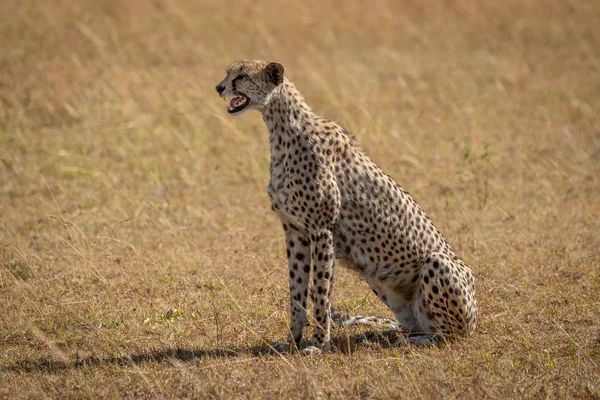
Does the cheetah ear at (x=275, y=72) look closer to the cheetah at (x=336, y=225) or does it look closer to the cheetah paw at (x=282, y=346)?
the cheetah at (x=336, y=225)

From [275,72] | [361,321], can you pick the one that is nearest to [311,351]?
[361,321]

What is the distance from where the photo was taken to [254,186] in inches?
350

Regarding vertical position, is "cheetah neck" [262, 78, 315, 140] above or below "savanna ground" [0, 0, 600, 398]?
above

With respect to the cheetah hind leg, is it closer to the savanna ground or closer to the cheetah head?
the savanna ground

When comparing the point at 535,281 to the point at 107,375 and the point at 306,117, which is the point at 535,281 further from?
the point at 107,375

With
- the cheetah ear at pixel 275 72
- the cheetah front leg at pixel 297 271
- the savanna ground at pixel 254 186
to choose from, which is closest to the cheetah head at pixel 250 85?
the cheetah ear at pixel 275 72

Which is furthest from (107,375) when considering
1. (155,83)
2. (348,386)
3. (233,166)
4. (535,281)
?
(155,83)

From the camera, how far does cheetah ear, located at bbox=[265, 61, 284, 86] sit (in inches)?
209

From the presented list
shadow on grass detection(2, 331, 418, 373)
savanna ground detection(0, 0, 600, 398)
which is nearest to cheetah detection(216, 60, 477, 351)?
shadow on grass detection(2, 331, 418, 373)

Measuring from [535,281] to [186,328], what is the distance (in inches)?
102

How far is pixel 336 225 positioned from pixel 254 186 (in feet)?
11.9

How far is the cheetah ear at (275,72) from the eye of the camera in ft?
17.5

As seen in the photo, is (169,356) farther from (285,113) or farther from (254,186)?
(254,186)

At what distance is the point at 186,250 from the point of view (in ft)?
23.6
